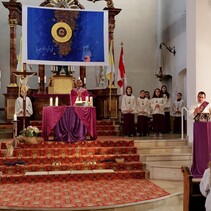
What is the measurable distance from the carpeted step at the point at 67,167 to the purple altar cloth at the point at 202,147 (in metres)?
1.49

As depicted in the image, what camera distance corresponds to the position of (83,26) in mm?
12984

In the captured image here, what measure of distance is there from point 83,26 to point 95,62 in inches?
52.2

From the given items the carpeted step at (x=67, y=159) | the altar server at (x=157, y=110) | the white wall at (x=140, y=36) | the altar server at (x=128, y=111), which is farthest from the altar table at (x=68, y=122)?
the white wall at (x=140, y=36)

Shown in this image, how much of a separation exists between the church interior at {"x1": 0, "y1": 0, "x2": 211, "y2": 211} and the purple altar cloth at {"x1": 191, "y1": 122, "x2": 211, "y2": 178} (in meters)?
0.02

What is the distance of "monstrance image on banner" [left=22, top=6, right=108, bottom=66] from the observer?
1223cm

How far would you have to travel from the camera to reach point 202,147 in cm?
760

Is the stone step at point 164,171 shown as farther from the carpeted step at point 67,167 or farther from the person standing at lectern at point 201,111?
the person standing at lectern at point 201,111

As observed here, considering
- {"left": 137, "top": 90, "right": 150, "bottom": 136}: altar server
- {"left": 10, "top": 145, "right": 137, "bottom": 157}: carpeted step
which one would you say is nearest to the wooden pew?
{"left": 10, "top": 145, "right": 137, "bottom": 157}: carpeted step

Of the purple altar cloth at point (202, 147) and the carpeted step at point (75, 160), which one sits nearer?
the purple altar cloth at point (202, 147)

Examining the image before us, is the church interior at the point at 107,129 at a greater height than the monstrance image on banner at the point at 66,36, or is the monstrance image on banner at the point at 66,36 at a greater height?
the monstrance image on banner at the point at 66,36

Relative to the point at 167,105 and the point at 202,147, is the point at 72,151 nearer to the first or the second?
the point at 202,147

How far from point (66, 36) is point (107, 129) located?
3.26 meters

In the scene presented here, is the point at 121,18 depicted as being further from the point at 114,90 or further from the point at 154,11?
the point at 114,90

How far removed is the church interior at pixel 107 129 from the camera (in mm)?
6824
